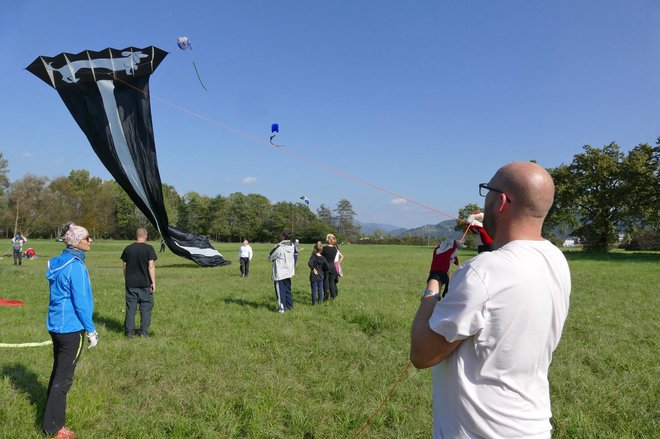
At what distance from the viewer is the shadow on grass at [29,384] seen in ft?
15.4

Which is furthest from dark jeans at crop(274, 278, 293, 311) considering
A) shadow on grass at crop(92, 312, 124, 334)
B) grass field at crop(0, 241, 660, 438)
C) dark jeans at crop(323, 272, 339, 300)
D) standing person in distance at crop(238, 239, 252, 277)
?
standing person in distance at crop(238, 239, 252, 277)

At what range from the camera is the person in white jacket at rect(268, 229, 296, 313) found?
9.91m

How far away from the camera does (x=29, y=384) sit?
536 centimetres

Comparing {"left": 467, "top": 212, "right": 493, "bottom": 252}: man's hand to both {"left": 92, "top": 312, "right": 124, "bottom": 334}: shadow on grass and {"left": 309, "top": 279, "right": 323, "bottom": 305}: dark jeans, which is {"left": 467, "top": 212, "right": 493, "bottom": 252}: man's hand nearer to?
{"left": 92, "top": 312, "right": 124, "bottom": 334}: shadow on grass

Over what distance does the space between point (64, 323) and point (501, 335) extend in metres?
4.33

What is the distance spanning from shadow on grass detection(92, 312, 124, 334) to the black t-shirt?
1165 mm

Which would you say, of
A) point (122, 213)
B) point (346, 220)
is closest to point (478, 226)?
point (122, 213)

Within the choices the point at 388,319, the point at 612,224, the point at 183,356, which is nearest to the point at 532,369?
the point at 183,356

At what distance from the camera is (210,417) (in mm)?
4555

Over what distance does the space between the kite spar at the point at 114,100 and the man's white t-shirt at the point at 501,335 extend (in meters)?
7.86

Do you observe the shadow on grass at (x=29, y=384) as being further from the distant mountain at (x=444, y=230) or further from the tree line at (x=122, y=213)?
the tree line at (x=122, y=213)

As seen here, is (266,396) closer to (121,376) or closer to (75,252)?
(121,376)

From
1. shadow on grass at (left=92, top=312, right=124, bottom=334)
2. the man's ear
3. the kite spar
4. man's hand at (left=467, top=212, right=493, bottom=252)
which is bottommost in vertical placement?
shadow on grass at (left=92, top=312, right=124, bottom=334)

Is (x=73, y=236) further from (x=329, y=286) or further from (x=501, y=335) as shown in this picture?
(x=329, y=286)
